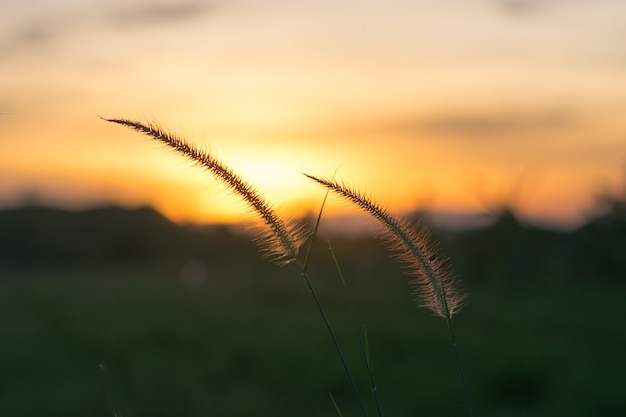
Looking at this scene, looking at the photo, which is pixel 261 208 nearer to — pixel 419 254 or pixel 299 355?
pixel 419 254

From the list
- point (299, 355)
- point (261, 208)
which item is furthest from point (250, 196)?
point (299, 355)

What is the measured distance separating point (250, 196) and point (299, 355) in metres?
4.89

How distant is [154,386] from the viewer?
20.1ft

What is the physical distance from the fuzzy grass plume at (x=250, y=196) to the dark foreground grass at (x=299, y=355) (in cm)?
276

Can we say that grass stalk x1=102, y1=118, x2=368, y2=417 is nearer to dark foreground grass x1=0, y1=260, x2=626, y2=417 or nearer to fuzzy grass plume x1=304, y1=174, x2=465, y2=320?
fuzzy grass plume x1=304, y1=174, x2=465, y2=320

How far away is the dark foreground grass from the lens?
223 inches

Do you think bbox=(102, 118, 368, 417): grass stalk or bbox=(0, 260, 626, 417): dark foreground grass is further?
bbox=(0, 260, 626, 417): dark foreground grass

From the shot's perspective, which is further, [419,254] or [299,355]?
[299,355]

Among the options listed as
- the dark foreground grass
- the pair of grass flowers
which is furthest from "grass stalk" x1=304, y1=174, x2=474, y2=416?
the dark foreground grass

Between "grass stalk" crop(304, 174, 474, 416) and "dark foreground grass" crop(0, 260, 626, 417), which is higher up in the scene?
"grass stalk" crop(304, 174, 474, 416)

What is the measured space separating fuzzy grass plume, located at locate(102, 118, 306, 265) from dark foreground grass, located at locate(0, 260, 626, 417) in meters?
2.76

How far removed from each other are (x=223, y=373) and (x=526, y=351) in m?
2.04

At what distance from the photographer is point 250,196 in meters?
1.92

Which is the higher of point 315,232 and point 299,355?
point 315,232
